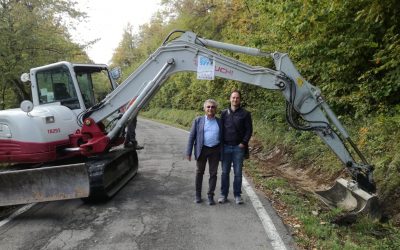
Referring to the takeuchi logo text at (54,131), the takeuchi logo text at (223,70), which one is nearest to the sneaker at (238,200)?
the takeuchi logo text at (223,70)

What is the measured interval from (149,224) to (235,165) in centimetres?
200

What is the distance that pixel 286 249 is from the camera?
5.05 m

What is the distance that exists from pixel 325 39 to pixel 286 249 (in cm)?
614

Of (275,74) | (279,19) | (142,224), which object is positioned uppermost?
(279,19)

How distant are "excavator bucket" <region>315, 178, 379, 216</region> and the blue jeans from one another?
150 cm

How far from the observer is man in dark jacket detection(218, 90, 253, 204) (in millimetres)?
7164

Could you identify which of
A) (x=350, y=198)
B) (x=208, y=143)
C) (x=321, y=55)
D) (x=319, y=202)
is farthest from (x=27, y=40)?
(x=350, y=198)

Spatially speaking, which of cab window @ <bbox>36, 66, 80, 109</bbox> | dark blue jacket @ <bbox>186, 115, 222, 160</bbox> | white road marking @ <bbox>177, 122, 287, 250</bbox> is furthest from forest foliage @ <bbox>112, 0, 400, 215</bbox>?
cab window @ <bbox>36, 66, 80, 109</bbox>

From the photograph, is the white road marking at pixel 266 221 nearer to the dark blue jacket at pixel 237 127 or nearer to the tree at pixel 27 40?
the dark blue jacket at pixel 237 127

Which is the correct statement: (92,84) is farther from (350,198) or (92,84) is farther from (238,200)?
(350,198)

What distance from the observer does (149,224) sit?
619cm

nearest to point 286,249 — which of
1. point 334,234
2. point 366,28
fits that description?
point 334,234

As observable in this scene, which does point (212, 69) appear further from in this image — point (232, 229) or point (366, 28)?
point (366, 28)

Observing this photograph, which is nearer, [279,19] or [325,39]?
[325,39]
